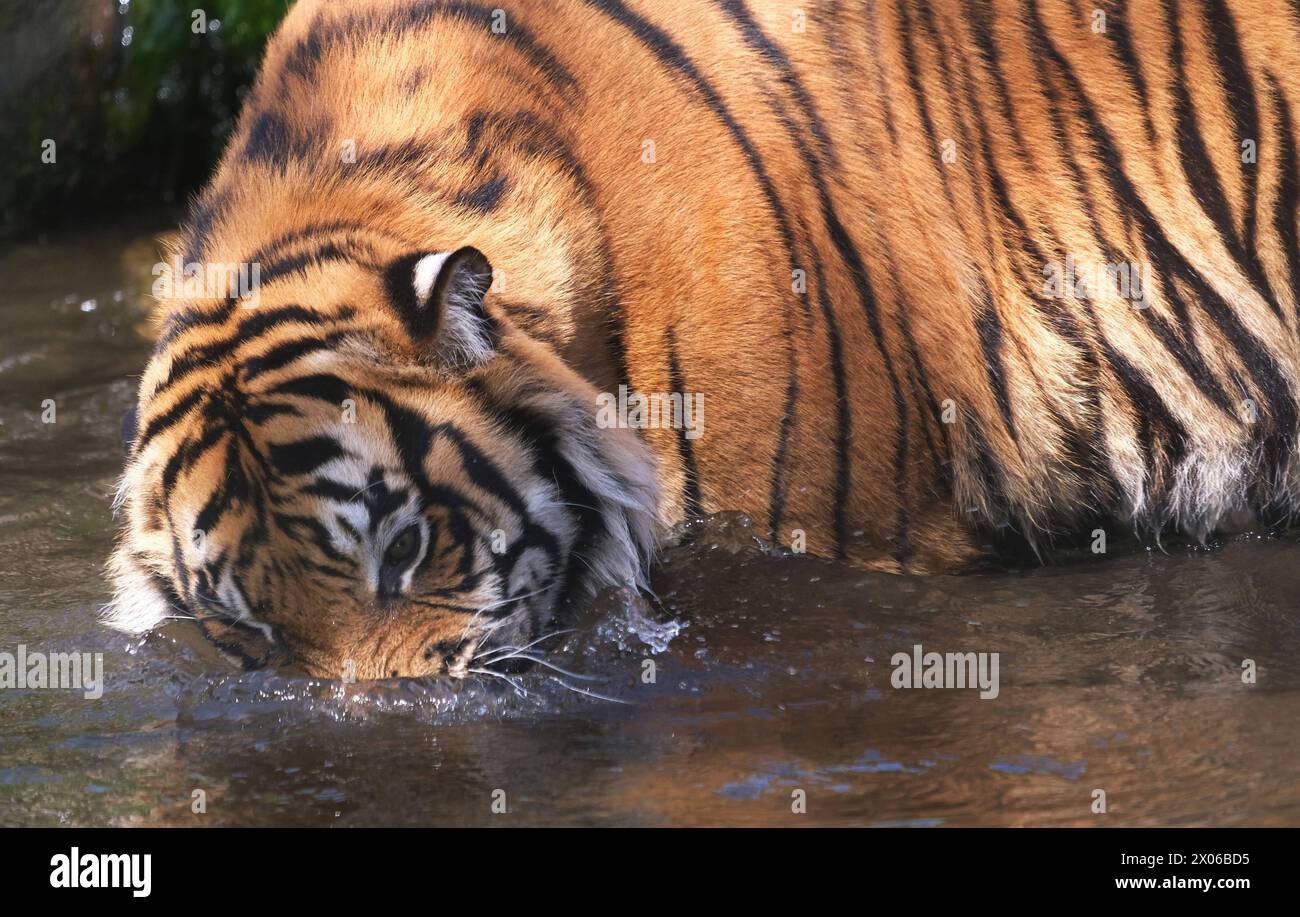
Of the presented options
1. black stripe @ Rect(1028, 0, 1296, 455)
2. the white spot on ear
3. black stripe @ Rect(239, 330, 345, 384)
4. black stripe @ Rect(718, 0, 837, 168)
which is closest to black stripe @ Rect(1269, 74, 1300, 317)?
black stripe @ Rect(1028, 0, 1296, 455)

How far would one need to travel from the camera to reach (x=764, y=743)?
7.62ft

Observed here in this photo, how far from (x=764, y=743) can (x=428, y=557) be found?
0.58 metres

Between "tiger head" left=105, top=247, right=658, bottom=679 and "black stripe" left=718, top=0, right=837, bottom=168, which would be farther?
"black stripe" left=718, top=0, right=837, bottom=168

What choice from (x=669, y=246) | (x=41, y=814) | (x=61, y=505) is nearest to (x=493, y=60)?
(x=669, y=246)

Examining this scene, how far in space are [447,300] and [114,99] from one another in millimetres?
4060

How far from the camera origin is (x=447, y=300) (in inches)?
87.2

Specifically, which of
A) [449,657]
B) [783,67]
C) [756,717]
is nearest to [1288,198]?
[783,67]

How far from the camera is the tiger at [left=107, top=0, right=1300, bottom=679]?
2324 millimetres

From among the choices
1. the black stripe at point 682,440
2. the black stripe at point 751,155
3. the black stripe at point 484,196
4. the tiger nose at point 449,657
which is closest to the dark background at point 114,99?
the black stripe at point 751,155

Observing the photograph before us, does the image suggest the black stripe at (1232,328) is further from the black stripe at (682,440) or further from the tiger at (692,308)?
the black stripe at (682,440)

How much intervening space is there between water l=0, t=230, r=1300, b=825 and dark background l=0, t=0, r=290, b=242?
3089 mm

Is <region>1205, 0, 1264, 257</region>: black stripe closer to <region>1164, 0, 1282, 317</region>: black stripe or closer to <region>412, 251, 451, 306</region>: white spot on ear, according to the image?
<region>1164, 0, 1282, 317</region>: black stripe

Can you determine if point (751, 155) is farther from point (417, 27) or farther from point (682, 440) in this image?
point (417, 27)

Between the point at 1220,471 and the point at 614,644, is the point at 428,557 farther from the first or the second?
the point at 1220,471
